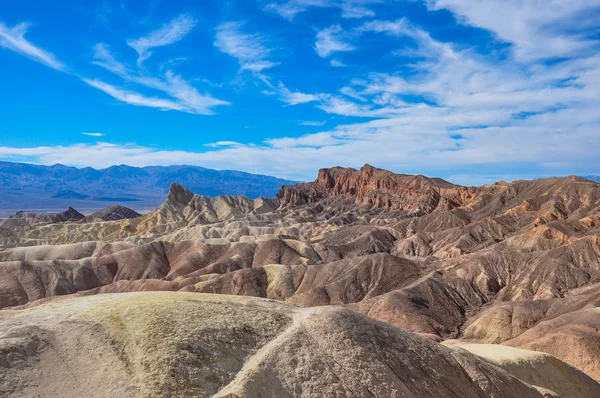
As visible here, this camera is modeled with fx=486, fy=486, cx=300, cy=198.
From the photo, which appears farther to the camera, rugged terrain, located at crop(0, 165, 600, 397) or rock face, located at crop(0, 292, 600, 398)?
rugged terrain, located at crop(0, 165, 600, 397)

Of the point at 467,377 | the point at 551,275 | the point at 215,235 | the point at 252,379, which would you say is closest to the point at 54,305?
the point at 252,379

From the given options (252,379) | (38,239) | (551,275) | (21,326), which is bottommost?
(38,239)

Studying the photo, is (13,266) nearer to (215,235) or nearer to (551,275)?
(215,235)

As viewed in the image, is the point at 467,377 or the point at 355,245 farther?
the point at 355,245

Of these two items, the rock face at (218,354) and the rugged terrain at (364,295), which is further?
the rugged terrain at (364,295)
